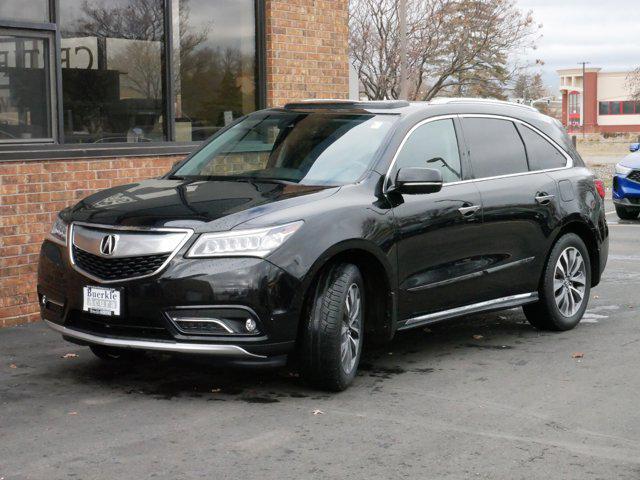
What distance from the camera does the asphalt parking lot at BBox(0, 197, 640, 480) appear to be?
5.21 m

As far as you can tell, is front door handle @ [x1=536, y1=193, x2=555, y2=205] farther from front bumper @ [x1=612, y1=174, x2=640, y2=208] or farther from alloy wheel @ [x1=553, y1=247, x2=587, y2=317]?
front bumper @ [x1=612, y1=174, x2=640, y2=208]

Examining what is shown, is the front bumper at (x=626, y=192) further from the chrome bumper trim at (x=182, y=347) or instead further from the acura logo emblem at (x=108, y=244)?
the acura logo emblem at (x=108, y=244)

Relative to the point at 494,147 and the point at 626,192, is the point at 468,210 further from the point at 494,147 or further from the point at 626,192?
the point at 626,192

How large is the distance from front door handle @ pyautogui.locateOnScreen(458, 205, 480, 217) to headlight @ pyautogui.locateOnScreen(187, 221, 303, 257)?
1.82 m

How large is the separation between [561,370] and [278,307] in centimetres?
220

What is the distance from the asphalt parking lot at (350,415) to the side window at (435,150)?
1315 mm

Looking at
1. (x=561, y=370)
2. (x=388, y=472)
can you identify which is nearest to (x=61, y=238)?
(x=388, y=472)

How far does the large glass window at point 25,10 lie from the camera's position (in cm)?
914

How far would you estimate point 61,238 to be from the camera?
6.85 meters

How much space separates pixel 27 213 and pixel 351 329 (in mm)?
3597

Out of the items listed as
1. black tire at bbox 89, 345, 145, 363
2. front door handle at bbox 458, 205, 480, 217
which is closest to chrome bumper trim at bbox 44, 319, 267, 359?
black tire at bbox 89, 345, 145, 363

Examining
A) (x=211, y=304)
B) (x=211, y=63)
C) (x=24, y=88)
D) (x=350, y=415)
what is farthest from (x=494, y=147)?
(x=211, y=63)

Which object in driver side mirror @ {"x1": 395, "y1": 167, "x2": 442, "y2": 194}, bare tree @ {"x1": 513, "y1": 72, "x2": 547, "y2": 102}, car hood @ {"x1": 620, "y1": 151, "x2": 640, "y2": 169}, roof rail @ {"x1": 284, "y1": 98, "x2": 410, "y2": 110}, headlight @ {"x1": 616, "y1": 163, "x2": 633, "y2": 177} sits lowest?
headlight @ {"x1": 616, "y1": 163, "x2": 633, "y2": 177}

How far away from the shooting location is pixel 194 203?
6.61m
